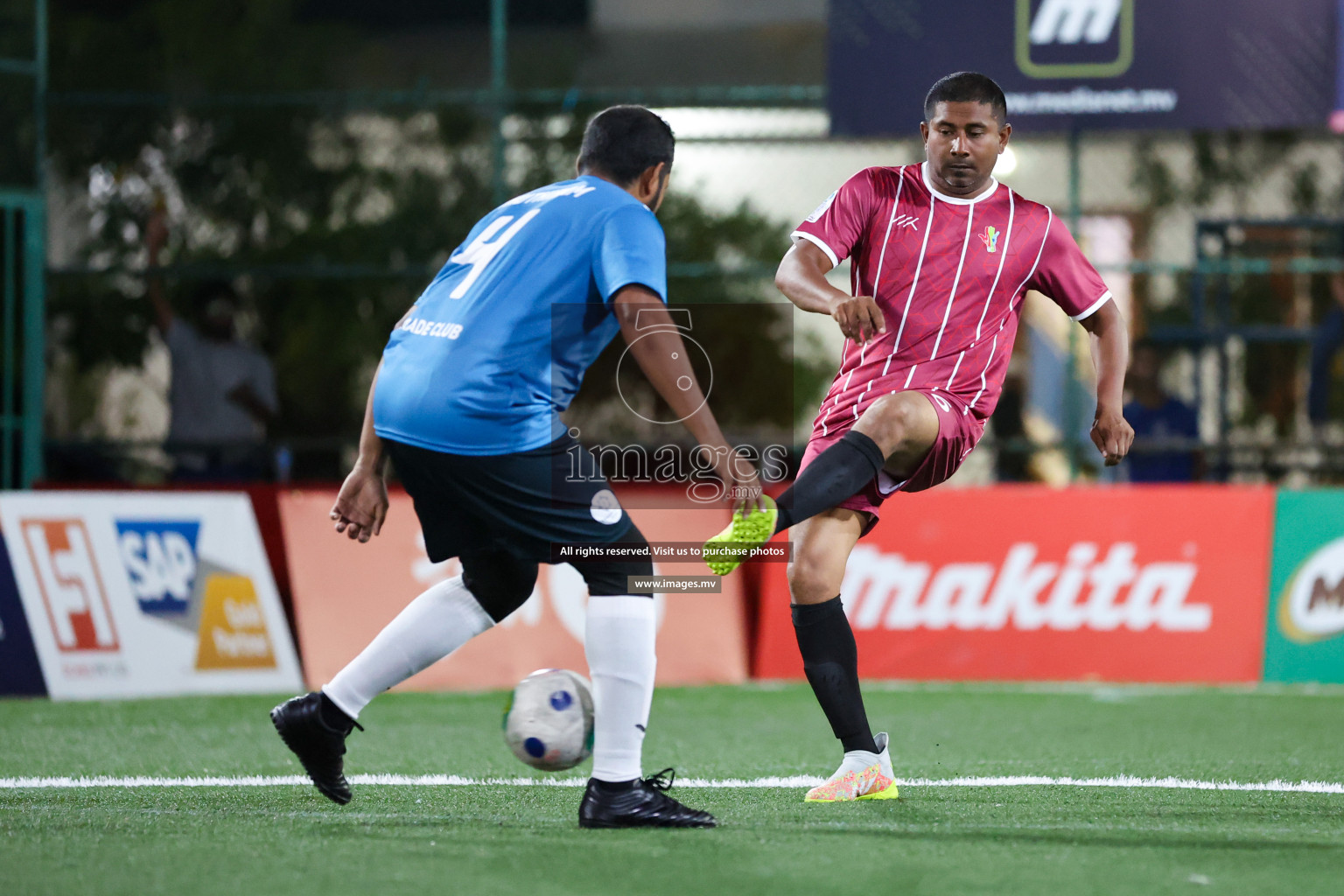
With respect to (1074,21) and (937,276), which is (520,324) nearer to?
(937,276)

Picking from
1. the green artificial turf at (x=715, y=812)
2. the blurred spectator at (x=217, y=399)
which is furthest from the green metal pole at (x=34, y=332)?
the green artificial turf at (x=715, y=812)

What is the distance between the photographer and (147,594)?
8188 millimetres

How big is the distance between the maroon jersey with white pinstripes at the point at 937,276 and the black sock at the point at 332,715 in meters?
1.68

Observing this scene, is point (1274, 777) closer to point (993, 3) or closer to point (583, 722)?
point (583, 722)

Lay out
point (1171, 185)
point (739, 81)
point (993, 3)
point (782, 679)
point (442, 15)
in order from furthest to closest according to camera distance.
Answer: point (442, 15) < point (739, 81) < point (1171, 185) < point (993, 3) < point (782, 679)

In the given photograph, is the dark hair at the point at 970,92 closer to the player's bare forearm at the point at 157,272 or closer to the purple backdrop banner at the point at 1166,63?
the purple backdrop banner at the point at 1166,63

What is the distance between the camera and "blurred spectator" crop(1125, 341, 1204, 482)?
1030 centimetres

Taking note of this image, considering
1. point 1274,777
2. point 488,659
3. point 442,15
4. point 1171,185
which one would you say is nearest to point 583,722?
point 1274,777

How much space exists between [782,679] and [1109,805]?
4308 millimetres

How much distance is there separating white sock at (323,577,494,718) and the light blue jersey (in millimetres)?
519

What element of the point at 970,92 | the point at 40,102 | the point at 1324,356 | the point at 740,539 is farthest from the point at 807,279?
the point at 40,102

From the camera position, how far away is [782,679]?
29.2ft

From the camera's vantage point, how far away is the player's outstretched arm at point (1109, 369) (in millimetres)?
4855

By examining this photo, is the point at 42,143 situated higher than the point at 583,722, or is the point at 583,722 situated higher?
the point at 42,143
